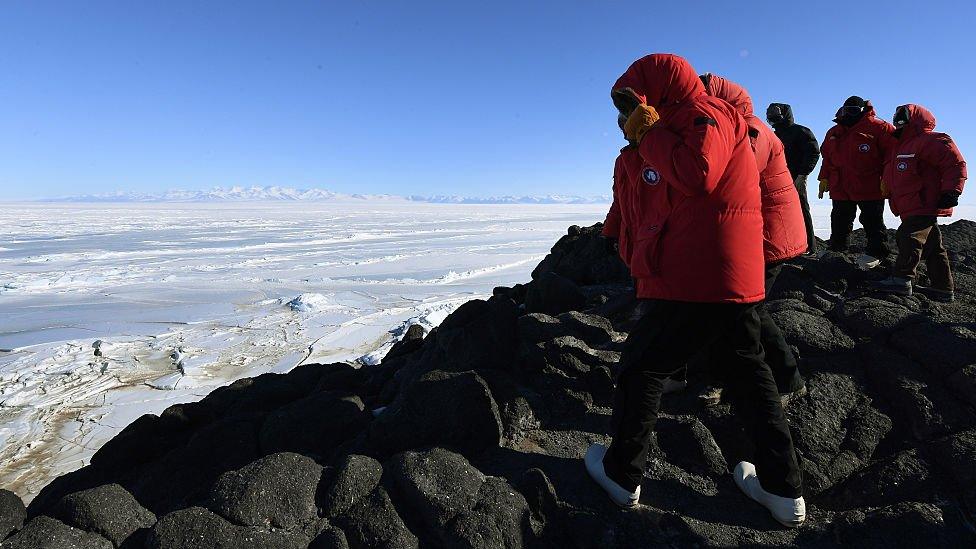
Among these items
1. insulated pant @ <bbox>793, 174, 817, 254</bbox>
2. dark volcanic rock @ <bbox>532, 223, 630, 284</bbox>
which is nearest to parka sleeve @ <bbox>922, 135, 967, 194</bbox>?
insulated pant @ <bbox>793, 174, 817, 254</bbox>

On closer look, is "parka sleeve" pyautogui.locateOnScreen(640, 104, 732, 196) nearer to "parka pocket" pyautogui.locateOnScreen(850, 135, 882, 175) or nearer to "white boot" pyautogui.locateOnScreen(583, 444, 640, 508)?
"white boot" pyautogui.locateOnScreen(583, 444, 640, 508)

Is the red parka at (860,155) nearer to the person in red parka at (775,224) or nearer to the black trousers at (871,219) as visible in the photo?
the black trousers at (871,219)

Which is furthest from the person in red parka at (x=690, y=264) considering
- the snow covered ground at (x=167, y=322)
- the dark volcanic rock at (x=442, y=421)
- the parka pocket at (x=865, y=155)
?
the snow covered ground at (x=167, y=322)

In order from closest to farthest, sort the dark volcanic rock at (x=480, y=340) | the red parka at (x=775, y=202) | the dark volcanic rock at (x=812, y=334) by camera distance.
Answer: the red parka at (x=775, y=202)
the dark volcanic rock at (x=812, y=334)
the dark volcanic rock at (x=480, y=340)

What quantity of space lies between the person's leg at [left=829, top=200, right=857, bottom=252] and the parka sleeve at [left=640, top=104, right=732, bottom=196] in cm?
441

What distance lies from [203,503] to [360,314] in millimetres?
7856

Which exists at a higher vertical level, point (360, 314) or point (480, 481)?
point (480, 481)

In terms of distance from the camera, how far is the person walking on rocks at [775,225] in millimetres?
2309

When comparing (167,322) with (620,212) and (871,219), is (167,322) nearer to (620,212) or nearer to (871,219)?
(620,212)

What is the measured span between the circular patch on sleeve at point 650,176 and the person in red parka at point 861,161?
4212mm

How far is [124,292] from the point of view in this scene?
11734mm

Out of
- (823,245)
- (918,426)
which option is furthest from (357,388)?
(823,245)

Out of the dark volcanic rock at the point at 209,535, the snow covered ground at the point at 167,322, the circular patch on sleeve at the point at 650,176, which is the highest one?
the circular patch on sleeve at the point at 650,176

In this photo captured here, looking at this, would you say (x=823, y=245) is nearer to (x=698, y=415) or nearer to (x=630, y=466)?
(x=698, y=415)
